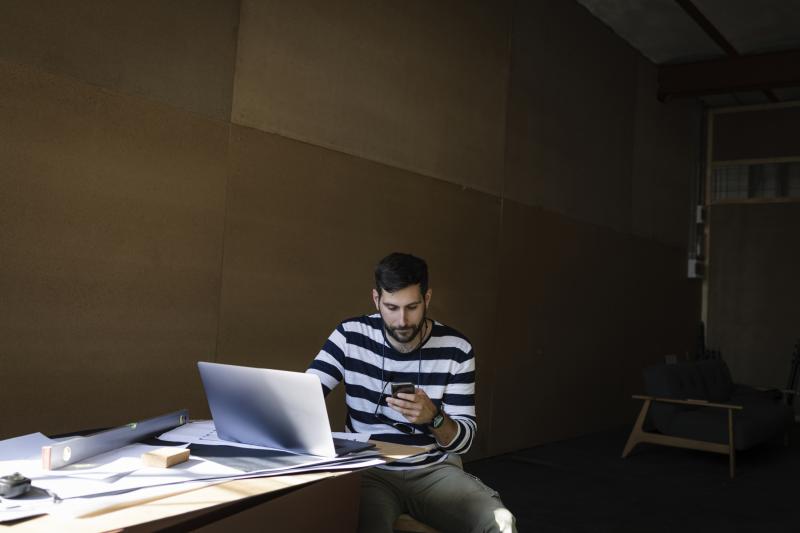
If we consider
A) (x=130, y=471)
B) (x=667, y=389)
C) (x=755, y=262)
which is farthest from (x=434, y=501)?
(x=755, y=262)

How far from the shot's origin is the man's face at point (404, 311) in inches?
91.7

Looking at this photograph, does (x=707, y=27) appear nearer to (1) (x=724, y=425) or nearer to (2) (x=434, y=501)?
(1) (x=724, y=425)

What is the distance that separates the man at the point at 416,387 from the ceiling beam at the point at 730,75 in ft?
22.2

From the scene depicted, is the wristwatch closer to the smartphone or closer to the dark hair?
the smartphone

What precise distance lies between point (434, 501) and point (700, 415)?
13.9 feet

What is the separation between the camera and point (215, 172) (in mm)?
3668

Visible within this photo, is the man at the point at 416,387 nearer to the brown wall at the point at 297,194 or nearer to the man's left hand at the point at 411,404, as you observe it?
the man's left hand at the point at 411,404

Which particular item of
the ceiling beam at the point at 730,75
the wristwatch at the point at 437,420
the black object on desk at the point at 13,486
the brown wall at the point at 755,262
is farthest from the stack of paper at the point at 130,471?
the brown wall at the point at 755,262

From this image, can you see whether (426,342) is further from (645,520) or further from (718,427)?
(718,427)

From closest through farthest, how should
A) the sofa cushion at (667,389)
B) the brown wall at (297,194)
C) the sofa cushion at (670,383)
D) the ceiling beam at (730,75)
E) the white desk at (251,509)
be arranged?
the white desk at (251,509)
the brown wall at (297,194)
the sofa cushion at (667,389)
the sofa cushion at (670,383)
the ceiling beam at (730,75)

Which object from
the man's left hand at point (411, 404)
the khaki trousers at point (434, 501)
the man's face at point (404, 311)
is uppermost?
the man's face at point (404, 311)

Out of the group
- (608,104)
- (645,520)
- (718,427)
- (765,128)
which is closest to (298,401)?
(645,520)

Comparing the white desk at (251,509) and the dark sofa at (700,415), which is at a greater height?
the white desk at (251,509)

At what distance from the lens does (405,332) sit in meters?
2.35
